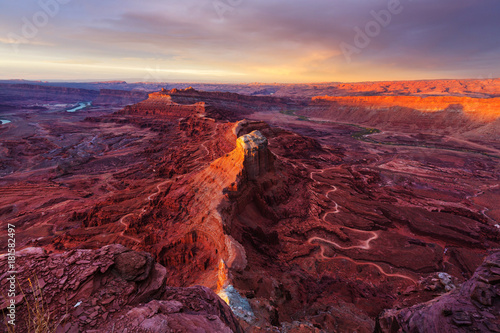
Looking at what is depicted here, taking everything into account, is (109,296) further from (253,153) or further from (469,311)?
(253,153)

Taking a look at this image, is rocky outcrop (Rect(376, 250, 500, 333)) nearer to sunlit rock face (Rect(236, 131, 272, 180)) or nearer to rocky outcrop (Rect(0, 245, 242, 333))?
rocky outcrop (Rect(0, 245, 242, 333))

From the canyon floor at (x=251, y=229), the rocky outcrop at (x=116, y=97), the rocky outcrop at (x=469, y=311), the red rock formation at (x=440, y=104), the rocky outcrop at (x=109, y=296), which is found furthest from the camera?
the rocky outcrop at (x=116, y=97)

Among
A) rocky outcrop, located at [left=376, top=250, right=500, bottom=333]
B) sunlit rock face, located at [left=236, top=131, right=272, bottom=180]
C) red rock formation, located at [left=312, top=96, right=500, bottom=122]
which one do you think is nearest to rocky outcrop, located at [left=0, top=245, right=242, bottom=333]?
rocky outcrop, located at [left=376, top=250, right=500, bottom=333]

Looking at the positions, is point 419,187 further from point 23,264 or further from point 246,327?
point 23,264

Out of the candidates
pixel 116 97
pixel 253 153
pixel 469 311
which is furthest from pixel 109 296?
pixel 116 97

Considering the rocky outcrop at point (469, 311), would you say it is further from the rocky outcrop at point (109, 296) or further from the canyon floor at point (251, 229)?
the rocky outcrop at point (109, 296)

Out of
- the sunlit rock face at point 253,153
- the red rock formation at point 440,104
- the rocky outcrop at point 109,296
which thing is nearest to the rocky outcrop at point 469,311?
the rocky outcrop at point 109,296
